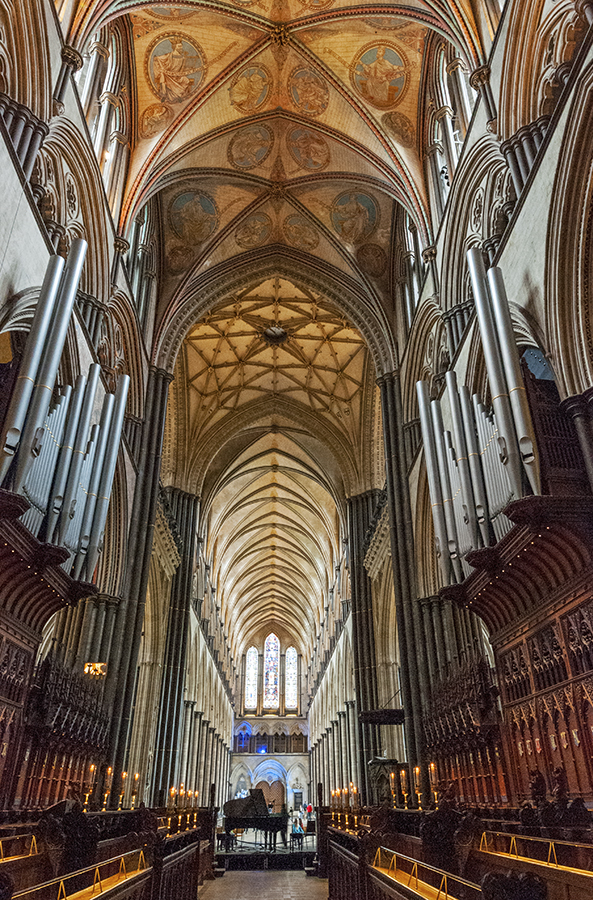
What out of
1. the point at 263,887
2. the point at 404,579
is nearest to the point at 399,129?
the point at 404,579

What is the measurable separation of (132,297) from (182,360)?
9.69 meters

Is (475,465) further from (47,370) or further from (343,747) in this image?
(343,747)

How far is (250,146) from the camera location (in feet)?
60.6

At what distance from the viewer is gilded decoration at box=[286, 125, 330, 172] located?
18.2 meters

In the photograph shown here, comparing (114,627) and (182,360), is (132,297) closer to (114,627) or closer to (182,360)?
(114,627)

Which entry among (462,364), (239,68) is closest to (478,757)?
(462,364)

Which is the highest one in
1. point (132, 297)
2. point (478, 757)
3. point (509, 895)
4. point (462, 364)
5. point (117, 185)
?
point (117, 185)

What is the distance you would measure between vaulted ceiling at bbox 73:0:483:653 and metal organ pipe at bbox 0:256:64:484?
542 centimetres

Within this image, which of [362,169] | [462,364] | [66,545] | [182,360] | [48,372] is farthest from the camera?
[182,360]

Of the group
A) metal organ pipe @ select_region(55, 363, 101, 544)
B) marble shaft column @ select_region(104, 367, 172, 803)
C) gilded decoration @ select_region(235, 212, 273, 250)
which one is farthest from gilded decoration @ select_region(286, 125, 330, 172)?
metal organ pipe @ select_region(55, 363, 101, 544)

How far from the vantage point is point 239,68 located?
16156mm

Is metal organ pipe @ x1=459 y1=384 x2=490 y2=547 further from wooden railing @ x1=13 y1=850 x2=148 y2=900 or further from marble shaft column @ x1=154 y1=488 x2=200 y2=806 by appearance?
marble shaft column @ x1=154 y1=488 x2=200 y2=806

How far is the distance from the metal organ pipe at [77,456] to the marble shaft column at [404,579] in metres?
8.75

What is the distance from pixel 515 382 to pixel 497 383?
274 mm
